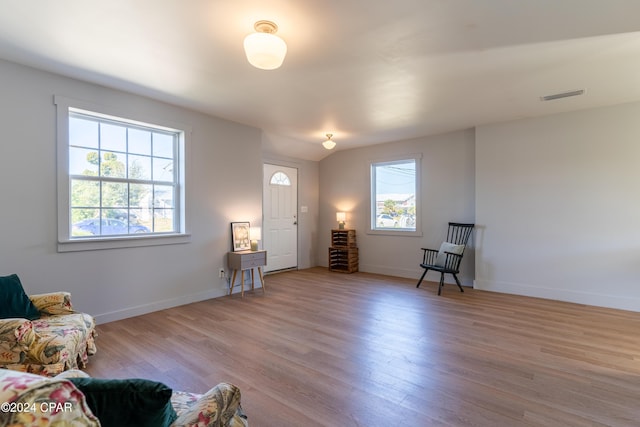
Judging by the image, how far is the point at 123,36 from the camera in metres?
2.32

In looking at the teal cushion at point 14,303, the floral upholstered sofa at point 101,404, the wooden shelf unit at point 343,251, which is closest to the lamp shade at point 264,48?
the floral upholstered sofa at point 101,404

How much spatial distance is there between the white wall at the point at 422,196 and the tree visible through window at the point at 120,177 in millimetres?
3503

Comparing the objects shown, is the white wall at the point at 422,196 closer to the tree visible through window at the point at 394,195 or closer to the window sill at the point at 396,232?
the window sill at the point at 396,232

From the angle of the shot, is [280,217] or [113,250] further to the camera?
[280,217]

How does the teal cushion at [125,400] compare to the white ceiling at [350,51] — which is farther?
the white ceiling at [350,51]

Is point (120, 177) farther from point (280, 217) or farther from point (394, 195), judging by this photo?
point (394, 195)

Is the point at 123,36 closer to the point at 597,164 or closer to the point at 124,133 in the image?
the point at 124,133

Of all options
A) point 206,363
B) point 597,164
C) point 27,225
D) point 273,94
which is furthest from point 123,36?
point 597,164

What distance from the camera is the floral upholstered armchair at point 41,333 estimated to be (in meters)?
1.76

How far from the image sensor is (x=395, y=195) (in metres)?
5.91

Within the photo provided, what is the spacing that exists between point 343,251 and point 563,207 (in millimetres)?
Answer: 3633

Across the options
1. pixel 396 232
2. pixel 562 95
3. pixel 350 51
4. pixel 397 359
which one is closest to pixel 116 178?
pixel 350 51

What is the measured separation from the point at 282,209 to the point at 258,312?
2823mm

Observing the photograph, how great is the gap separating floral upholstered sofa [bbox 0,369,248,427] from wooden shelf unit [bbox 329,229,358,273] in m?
4.97
